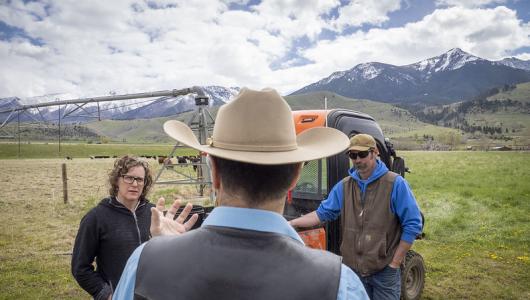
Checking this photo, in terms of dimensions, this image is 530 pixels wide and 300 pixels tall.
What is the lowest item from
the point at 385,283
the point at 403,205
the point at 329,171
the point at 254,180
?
the point at 385,283

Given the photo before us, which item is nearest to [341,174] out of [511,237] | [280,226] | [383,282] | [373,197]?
[373,197]

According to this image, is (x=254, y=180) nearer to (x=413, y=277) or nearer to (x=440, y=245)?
(x=413, y=277)

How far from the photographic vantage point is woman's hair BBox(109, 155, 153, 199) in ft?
11.1

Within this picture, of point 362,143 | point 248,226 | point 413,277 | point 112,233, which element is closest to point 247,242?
point 248,226

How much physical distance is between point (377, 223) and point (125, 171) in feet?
8.16

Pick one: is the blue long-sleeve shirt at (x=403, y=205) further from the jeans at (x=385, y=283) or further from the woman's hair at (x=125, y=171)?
the woman's hair at (x=125, y=171)

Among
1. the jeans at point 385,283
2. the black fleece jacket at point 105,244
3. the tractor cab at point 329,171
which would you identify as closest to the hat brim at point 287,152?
the black fleece jacket at point 105,244

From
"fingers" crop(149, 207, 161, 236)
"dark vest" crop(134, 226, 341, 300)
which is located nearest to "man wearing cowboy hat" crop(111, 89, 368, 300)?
"dark vest" crop(134, 226, 341, 300)

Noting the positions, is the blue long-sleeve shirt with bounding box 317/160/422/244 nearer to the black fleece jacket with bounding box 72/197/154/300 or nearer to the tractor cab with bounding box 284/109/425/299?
the tractor cab with bounding box 284/109/425/299

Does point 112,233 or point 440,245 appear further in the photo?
point 440,245

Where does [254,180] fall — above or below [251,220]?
above

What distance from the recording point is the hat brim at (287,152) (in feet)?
3.91

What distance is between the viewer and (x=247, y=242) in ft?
3.53

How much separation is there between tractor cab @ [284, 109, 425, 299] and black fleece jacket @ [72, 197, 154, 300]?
2.26 metres
